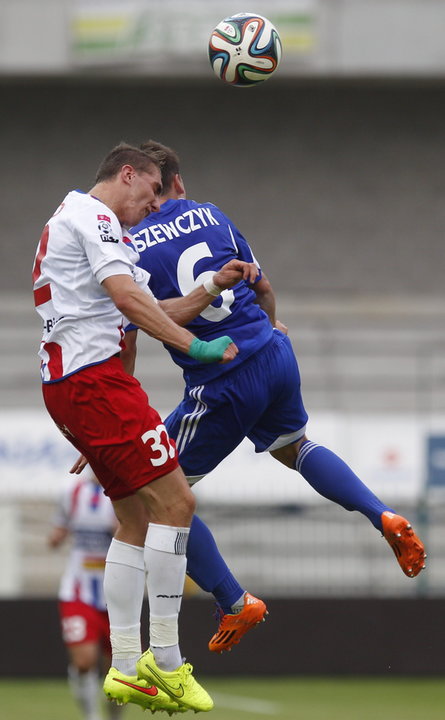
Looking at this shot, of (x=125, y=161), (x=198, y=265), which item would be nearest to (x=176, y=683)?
(x=198, y=265)

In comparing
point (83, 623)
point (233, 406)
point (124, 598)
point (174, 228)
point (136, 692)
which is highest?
point (174, 228)

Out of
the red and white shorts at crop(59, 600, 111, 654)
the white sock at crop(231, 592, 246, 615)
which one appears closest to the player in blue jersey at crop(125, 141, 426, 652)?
the white sock at crop(231, 592, 246, 615)

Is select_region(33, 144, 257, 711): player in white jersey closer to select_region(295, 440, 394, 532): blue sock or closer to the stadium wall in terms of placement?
select_region(295, 440, 394, 532): blue sock

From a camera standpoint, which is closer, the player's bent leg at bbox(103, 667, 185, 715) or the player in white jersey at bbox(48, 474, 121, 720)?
the player's bent leg at bbox(103, 667, 185, 715)

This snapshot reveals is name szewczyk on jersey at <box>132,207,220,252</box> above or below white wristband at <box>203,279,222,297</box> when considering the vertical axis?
above

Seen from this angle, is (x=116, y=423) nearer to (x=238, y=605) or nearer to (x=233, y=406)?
(x=233, y=406)

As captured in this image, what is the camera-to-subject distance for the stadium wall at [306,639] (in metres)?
13.2

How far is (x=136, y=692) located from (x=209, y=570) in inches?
36.0

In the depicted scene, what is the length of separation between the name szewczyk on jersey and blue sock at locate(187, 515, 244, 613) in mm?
1499

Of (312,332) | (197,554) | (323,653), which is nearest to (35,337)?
(312,332)

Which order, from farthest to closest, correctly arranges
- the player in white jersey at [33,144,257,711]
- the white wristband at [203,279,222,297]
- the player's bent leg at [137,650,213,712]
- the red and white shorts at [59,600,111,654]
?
the red and white shorts at [59,600,111,654], the white wristband at [203,279,222,297], the player's bent leg at [137,650,213,712], the player in white jersey at [33,144,257,711]

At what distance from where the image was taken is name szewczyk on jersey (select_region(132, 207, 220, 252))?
6234mm

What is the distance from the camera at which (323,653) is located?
44.1 feet

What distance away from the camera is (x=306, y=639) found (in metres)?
13.4
